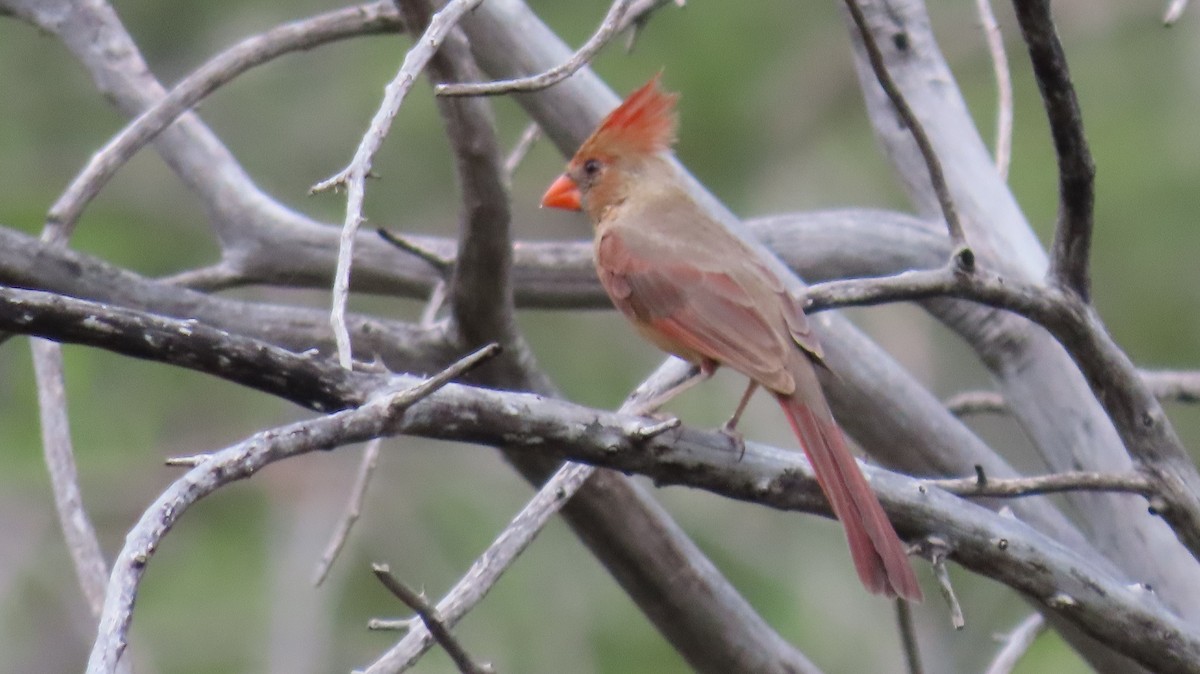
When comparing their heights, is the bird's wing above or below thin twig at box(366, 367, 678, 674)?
above

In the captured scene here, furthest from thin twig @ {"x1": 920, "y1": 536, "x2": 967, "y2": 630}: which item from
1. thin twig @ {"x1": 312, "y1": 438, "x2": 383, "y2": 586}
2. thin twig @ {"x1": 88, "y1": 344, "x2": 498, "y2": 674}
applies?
thin twig @ {"x1": 312, "y1": 438, "x2": 383, "y2": 586}

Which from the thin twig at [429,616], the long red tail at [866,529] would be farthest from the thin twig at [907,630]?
the thin twig at [429,616]

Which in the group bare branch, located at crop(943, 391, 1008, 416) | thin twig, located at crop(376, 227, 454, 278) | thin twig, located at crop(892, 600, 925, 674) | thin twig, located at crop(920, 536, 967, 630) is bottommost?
thin twig, located at crop(892, 600, 925, 674)

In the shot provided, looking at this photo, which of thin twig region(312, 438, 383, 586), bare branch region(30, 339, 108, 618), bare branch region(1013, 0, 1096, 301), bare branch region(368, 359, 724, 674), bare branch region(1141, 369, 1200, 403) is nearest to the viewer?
bare branch region(1013, 0, 1096, 301)

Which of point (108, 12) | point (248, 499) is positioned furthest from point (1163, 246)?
point (108, 12)

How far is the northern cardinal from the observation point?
2.52 metres

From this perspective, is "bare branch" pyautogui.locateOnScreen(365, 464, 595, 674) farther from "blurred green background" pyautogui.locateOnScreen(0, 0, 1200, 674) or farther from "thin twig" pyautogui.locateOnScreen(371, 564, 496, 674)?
"blurred green background" pyautogui.locateOnScreen(0, 0, 1200, 674)

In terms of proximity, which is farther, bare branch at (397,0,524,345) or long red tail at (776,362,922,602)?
bare branch at (397,0,524,345)

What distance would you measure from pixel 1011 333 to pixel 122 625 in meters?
2.44

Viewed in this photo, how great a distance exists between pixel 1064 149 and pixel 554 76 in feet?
2.67

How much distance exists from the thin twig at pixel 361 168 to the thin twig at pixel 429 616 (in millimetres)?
283

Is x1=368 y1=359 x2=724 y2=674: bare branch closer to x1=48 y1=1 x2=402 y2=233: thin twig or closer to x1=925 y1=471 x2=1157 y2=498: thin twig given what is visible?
x1=925 y1=471 x2=1157 y2=498: thin twig

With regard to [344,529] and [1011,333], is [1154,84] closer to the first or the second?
[1011,333]

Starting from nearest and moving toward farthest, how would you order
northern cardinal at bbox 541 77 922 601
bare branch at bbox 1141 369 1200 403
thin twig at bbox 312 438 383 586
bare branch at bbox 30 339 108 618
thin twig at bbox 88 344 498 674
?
1. thin twig at bbox 88 344 498 674
2. northern cardinal at bbox 541 77 922 601
3. bare branch at bbox 30 339 108 618
4. thin twig at bbox 312 438 383 586
5. bare branch at bbox 1141 369 1200 403
